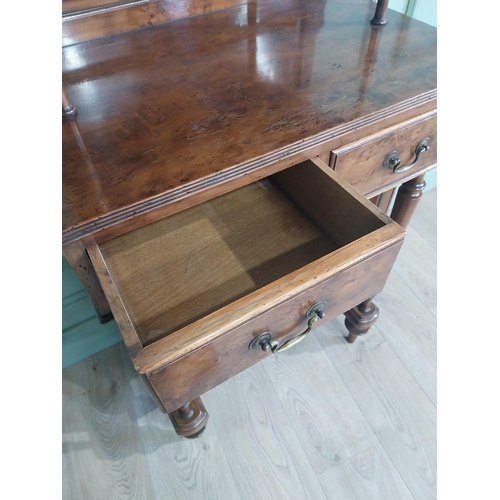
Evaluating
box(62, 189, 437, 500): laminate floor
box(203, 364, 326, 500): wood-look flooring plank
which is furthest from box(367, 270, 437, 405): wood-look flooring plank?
box(203, 364, 326, 500): wood-look flooring plank

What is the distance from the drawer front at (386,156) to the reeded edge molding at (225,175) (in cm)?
4

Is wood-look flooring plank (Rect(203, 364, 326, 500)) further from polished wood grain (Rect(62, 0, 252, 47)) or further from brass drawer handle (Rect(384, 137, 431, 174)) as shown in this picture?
polished wood grain (Rect(62, 0, 252, 47))

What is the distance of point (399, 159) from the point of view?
70cm

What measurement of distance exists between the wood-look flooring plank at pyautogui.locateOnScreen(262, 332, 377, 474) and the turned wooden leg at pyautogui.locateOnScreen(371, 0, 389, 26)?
723mm

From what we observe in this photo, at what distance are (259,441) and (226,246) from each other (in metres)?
0.46

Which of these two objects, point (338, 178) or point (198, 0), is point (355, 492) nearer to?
point (338, 178)

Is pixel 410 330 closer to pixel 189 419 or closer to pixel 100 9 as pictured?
pixel 189 419

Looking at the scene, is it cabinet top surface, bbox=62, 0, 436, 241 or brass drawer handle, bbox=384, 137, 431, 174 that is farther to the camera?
brass drawer handle, bbox=384, 137, 431, 174

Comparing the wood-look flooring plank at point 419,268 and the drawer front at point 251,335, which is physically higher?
the drawer front at point 251,335

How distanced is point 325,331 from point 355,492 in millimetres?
359

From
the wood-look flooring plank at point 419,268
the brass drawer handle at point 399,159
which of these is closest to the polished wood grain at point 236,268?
the brass drawer handle at point 399,159

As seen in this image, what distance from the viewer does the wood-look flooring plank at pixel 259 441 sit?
2.57ft

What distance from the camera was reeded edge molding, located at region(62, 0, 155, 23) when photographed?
0.71 m

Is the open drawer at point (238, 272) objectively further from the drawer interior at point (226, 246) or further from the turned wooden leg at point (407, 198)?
the turned wooden leg at point (407, 198)
